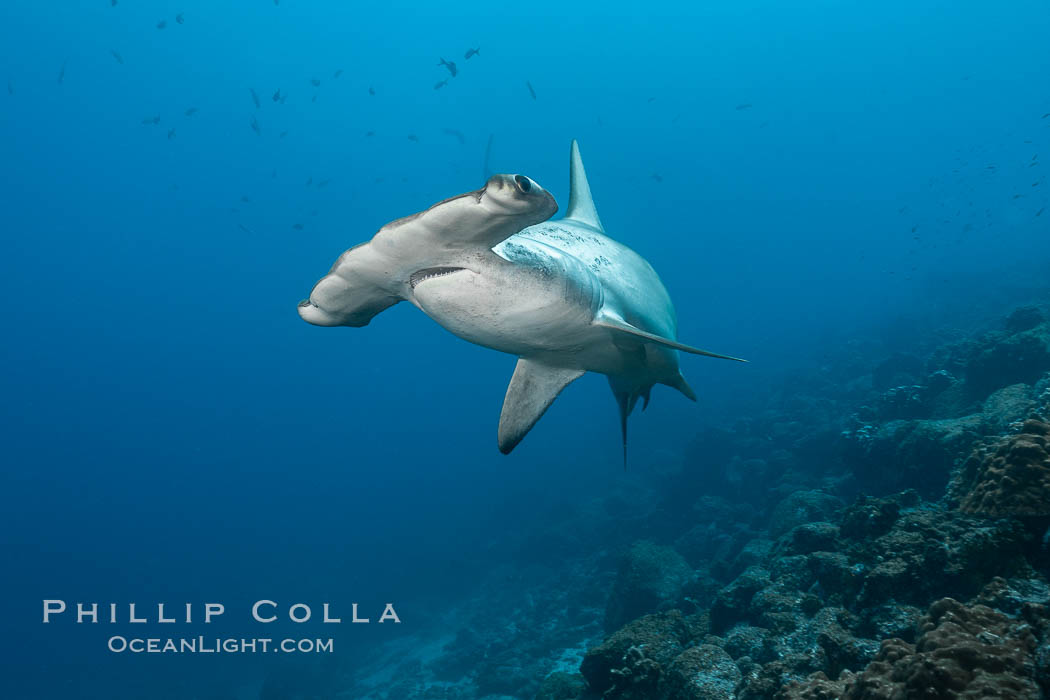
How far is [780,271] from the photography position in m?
130

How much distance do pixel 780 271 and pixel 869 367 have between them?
121 m

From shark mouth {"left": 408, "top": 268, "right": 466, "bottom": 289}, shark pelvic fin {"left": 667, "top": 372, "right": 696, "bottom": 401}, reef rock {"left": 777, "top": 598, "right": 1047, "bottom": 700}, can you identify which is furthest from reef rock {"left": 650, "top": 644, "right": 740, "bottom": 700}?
shark mouth {"left": 408, "top": 268, "right": 466, "bottom": 289}

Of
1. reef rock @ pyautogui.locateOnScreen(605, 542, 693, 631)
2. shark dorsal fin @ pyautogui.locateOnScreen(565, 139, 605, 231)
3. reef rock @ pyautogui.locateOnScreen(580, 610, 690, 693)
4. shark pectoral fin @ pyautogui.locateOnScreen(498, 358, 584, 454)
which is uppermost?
shark dorsal fin @ pyautogui.locateOnScreen(565, 139, 605, 231)

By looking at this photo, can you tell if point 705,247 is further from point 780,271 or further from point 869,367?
point 869,367

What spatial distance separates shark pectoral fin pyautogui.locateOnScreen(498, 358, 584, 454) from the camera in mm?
3977

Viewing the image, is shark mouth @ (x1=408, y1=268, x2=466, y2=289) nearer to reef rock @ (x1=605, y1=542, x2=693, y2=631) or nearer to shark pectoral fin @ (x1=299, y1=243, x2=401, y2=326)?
shark pectoral fin @ (x1=299, y1=243, x2=401, y2=326)

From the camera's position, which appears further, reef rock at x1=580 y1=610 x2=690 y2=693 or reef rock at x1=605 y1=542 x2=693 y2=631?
reef rock at x1=605 y1=542 x2=693 y2=631

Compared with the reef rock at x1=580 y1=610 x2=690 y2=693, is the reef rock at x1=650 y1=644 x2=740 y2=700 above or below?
above

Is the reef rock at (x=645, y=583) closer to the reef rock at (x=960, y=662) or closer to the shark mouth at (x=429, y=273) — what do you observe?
the reef rock at (x=960, y=662)

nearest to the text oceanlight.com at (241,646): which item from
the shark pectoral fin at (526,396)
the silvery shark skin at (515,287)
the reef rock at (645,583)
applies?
the reef rock at (645,583)

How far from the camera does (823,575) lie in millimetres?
4512

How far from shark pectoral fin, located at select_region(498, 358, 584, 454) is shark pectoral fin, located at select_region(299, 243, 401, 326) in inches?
56.0

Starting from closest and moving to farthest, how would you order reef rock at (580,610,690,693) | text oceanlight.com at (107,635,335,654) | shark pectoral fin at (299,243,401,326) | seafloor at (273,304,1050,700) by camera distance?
shark pectoral fin at (299,243,401,326)
seafloor at (273,304,1050,700)
reef rock at (580,610,690,693)
text oceanlight.com at (107,635,335,654)

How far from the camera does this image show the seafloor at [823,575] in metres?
2.68
